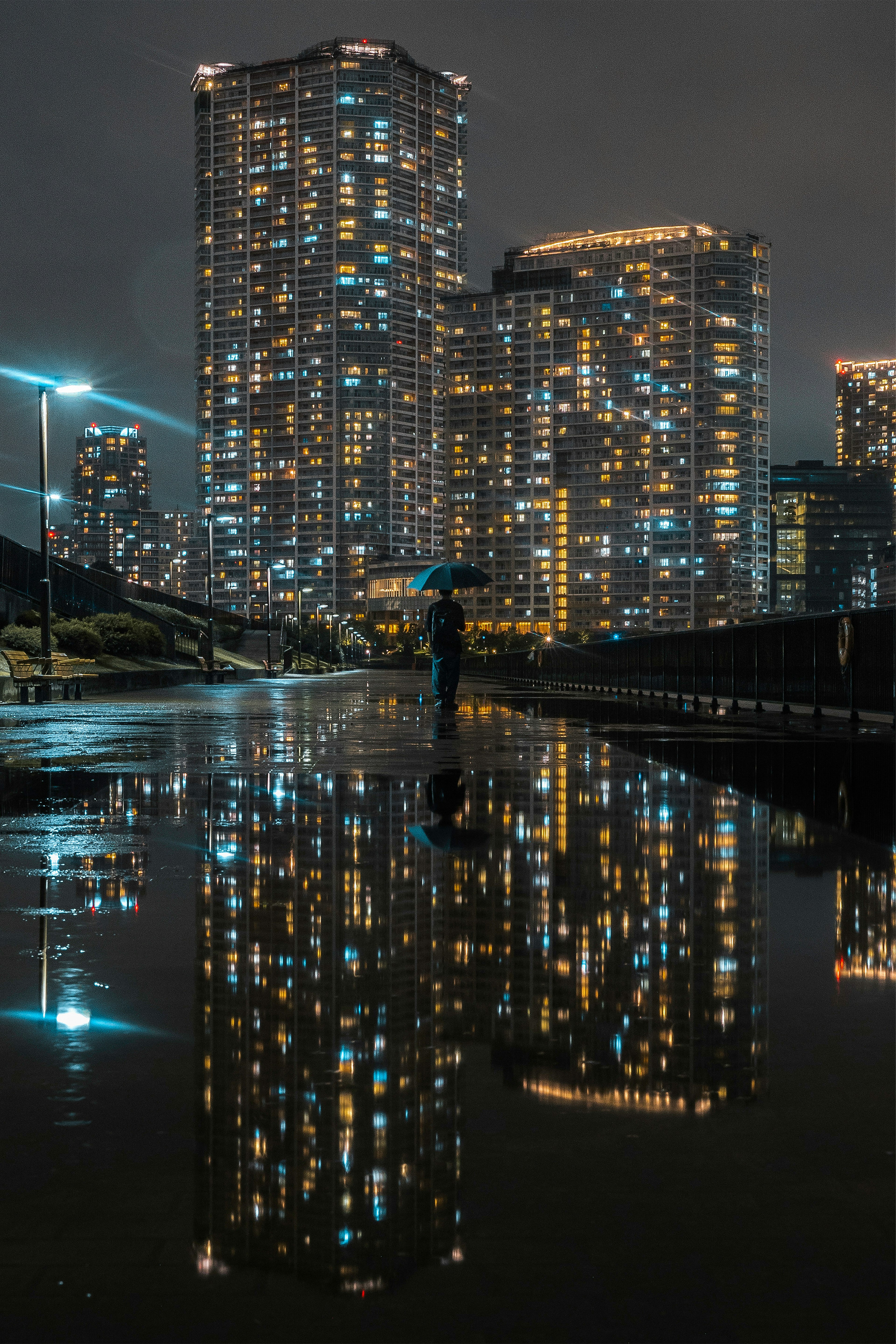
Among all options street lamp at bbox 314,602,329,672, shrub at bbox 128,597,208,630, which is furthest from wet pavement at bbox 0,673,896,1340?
street lamp at bbox 314,602,329,672

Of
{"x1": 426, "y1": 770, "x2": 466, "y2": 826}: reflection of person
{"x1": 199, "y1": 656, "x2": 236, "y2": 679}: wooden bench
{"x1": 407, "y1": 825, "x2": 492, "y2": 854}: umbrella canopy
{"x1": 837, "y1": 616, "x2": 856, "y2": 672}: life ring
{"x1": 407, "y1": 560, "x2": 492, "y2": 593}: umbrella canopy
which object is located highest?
{"x1": 407, "y1": 560, "x2": 492, "y2": 593}: umbrella canopy

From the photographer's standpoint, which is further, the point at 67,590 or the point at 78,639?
the point at 67,590

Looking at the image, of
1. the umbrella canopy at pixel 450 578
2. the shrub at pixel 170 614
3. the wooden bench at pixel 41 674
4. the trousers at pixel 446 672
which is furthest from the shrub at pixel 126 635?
the trousers at pixel 446 672

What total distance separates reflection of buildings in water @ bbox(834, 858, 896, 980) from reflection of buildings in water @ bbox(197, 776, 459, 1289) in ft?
5.07

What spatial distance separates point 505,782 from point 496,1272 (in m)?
10.1

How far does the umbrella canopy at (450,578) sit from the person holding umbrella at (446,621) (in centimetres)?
2

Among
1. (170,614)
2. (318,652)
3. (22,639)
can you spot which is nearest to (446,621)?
(22,639)

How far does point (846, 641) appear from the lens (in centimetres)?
2356

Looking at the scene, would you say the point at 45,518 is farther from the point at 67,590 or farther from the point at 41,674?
the point at 67,590

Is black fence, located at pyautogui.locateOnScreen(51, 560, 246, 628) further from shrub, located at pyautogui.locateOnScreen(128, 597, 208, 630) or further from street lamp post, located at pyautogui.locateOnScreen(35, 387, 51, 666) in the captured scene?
street lamp post, located at pyautogui.locateOnScreen(35, 387, 51, 666)

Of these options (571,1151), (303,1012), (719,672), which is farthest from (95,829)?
(719,672)

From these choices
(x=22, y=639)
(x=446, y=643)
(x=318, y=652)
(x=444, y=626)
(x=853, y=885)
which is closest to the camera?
(x=853, y=885)

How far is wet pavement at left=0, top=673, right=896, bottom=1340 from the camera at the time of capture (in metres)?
2.50

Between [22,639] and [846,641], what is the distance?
29486 millimetres
